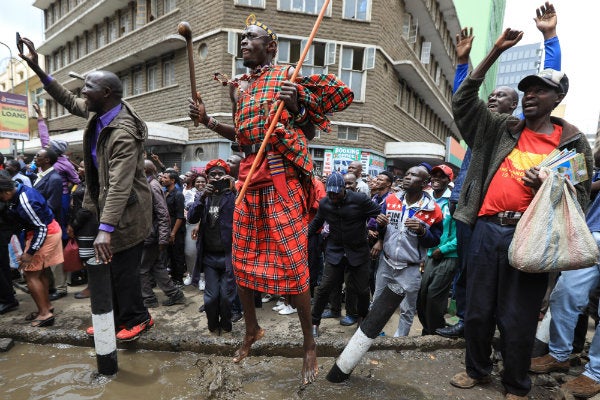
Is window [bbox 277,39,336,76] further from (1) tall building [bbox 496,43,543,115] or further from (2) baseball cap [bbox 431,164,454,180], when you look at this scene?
(1) tall building [bbox 496,43,543,115]

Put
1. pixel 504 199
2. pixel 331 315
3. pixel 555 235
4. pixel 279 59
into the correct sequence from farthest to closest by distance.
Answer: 1. pixel 279 59
2. pixel 331 315
3. pixel 504 199
4. pixel 555 235

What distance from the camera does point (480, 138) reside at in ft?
8.38

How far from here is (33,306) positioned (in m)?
4.70

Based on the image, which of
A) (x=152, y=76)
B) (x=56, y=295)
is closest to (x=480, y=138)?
(x=56, y=295)

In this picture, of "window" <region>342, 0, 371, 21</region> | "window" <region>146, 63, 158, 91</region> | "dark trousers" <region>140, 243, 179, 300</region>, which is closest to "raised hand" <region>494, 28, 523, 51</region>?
"dark trousers" <region>140, 243, 179, 300</region>

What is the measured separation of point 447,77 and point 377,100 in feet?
54.2

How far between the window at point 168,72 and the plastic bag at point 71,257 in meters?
12.5

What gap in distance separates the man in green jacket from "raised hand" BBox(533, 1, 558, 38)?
24.9 inches

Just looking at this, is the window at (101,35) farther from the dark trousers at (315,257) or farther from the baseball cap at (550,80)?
the baseball cap at (550,80)

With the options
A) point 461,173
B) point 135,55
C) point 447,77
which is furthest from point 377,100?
point 447,77

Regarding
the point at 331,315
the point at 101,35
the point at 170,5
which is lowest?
the point at 331,315

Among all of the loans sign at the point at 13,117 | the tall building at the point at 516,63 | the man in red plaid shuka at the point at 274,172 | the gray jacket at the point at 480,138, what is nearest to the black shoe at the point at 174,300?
the man in red plaid shuka at the point at 274,172

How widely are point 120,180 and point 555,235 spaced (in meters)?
2.98

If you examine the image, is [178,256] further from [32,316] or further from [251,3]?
[251,3]
